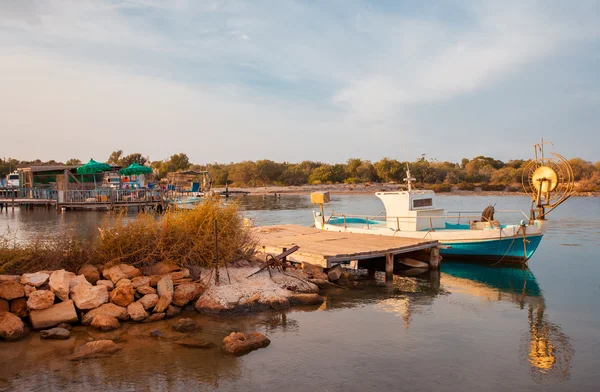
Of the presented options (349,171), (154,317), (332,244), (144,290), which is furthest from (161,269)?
(349,171)

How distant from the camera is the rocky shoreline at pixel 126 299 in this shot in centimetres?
952

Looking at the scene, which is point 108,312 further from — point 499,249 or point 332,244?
point 499,249

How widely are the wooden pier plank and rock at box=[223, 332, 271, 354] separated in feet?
16.5

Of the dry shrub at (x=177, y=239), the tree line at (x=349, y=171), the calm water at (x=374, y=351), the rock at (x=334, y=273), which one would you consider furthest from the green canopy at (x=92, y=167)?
the tree line at (x=349, y=171)

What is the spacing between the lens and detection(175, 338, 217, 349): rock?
9.27 metres

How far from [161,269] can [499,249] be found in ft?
43.9

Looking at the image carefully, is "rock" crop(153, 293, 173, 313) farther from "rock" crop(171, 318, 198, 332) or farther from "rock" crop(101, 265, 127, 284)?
"rock" crop(101, 265, 127, 284)

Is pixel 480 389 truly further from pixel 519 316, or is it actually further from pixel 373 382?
pixel 519 316

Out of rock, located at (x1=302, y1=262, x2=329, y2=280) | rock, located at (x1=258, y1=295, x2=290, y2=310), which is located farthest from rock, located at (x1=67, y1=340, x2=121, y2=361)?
rock, located at (x1=302, y1=262, x2=329, y2=280)

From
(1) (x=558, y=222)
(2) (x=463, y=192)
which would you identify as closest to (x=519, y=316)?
(1) (x=558, y=222)

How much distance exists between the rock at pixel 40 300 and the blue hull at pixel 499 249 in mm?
14366

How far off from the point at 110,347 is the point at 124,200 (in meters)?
37.6

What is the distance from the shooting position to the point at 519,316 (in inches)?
479

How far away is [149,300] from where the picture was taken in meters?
10.9
